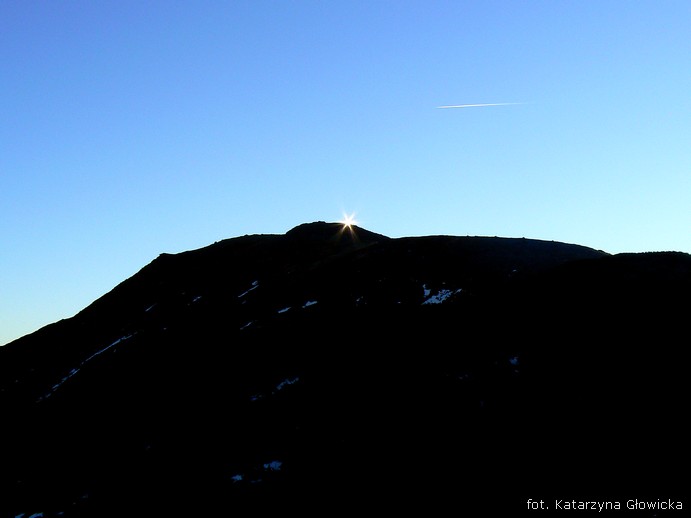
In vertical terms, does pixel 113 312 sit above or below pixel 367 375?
above

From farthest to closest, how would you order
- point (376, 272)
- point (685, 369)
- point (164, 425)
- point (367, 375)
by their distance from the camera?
point (376, 272), point (164, 425), point (367, 375), point (685, 369)

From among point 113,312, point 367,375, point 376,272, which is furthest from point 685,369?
point 113,312

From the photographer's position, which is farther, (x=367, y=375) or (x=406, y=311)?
(x=406, y=311)

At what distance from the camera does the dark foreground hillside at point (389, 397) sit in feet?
93.4

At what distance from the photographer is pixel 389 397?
3694 cm

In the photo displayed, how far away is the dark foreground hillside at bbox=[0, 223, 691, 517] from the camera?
2845 cm

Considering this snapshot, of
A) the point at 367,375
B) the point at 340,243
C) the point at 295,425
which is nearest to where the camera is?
the point at 295,425

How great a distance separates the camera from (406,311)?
4656 cm

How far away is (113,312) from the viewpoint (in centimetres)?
7844

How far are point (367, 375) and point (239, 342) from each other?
1689cm

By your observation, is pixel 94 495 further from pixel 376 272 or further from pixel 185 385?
pixel 376 272

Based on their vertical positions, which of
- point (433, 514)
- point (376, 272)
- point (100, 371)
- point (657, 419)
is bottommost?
point (433, 514)

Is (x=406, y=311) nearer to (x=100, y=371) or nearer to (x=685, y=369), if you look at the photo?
(x=685, y=369)

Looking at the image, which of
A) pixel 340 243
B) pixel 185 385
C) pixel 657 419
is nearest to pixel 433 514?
pixel 657 419
